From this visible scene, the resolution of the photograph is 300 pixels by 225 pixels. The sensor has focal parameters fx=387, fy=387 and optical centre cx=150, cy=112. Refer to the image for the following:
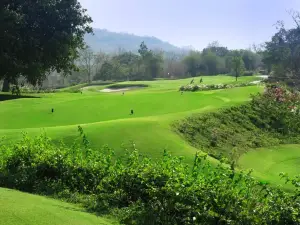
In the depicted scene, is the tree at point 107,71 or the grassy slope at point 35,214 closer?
the grassy slope at point 35,214

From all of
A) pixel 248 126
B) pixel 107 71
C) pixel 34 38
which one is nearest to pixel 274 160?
pixel 248 126

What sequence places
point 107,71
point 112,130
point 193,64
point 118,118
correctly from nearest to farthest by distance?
1. point 112,130
2. point 118,118
3. point 107,71
4. point 193,64

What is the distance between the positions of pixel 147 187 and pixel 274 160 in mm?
12811

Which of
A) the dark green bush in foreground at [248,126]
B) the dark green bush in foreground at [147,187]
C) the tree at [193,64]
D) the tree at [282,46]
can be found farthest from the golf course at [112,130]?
the tree at [193,64]

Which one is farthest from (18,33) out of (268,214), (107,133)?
(268,214)

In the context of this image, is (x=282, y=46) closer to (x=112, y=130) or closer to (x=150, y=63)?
(x=150, y=63)

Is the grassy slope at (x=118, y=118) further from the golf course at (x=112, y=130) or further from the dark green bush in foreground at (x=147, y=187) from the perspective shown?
the dark green bush in foreground at (x=147, y=187)

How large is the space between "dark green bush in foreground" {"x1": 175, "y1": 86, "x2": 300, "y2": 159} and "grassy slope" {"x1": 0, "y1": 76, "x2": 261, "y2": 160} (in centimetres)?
101

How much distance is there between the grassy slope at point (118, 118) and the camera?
532 inches

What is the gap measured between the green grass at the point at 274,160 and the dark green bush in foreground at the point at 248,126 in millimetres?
Result: 504

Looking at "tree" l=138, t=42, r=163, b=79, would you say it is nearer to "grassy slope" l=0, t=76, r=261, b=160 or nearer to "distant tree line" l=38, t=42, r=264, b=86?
"distant tree line" l=38, t=42, r=264, b=86

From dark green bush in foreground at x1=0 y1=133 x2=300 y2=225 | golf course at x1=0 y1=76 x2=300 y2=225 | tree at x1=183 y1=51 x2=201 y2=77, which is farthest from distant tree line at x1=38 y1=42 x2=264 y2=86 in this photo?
dark green bush in foreground at x1=0 y1=133 x2=300 y2=225

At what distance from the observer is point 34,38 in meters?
15.4

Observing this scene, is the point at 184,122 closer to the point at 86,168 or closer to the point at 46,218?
the point at 86,168
